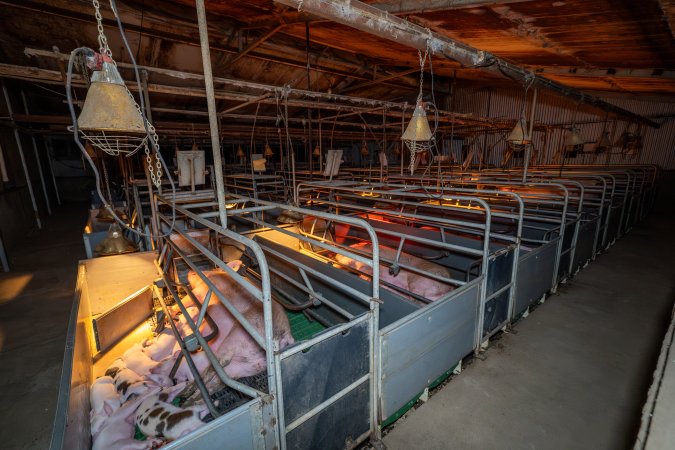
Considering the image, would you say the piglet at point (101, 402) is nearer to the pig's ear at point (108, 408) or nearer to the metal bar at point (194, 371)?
the pig's ear at point (108, 408)

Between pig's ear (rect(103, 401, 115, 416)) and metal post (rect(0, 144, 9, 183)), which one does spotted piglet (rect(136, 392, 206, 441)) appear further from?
metal post (rect(0, 144, 9, 183))

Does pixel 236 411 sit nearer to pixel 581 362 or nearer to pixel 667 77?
pixel 581 362

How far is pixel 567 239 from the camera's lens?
16.1ft

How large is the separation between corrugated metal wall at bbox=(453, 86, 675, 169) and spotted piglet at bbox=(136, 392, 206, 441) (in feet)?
41.7

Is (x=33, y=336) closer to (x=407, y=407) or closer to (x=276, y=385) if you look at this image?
(x=276, y=385)

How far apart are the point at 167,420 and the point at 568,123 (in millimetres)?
16894

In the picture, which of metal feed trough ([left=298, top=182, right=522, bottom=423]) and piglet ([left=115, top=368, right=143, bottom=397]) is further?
piglet ([left=115, top=368, right=143, bottom=397])

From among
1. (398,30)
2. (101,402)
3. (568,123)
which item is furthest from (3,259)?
(568,123)

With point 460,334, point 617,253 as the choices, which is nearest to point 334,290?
point 460,334

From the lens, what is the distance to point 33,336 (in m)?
4.43

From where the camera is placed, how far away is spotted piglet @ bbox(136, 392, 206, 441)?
85.1 inches

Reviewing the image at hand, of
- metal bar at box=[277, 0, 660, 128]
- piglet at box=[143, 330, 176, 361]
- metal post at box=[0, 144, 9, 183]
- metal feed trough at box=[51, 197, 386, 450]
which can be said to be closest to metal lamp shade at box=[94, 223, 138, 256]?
metal feed trough at box=[51, 197, 386, 450]

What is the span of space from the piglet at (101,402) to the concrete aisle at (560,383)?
2324 mm

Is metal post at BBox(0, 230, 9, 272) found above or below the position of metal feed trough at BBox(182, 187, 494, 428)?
below
